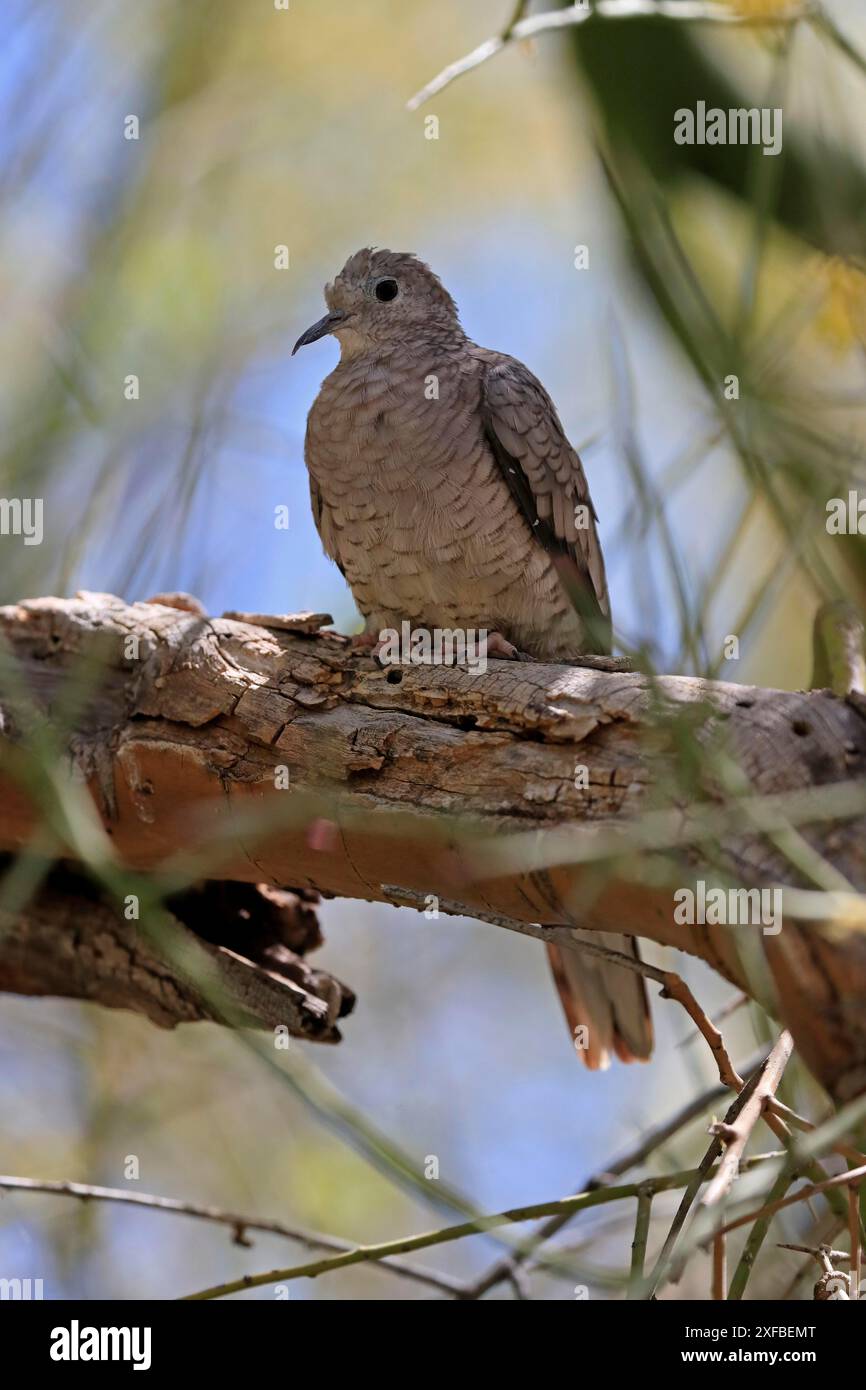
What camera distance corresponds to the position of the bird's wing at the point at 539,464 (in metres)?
4.75

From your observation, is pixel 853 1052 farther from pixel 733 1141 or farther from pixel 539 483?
pixel 539 483

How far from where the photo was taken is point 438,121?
6703 mm

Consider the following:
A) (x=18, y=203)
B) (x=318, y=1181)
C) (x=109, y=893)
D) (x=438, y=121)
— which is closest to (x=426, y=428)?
(x=18, y=203)

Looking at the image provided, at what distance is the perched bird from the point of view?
15.3 ft

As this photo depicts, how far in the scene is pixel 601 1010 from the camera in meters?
4.36

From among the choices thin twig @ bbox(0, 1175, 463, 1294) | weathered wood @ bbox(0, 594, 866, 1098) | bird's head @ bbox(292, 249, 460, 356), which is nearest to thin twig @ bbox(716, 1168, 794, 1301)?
weathered wood @ bbox(0, 594, 866, 1098)

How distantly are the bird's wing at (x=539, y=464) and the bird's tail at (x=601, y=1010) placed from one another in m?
1.19

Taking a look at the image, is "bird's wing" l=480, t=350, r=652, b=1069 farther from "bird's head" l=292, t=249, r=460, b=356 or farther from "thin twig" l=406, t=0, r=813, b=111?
"thin twig" l=406, t=0, r=813, b=111

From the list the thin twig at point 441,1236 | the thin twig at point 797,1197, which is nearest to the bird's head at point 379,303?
the thin twig at point 441,1236

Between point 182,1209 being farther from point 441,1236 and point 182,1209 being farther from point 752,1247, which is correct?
point 752,1247

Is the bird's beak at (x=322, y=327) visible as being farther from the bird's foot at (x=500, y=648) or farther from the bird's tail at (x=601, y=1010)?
the bird's tail at (x=601, y=1010)

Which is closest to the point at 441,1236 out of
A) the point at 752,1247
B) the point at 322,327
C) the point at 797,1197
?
the point at 752,1247

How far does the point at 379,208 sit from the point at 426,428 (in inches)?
94.6

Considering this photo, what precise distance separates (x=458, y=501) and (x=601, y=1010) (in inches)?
75.1
